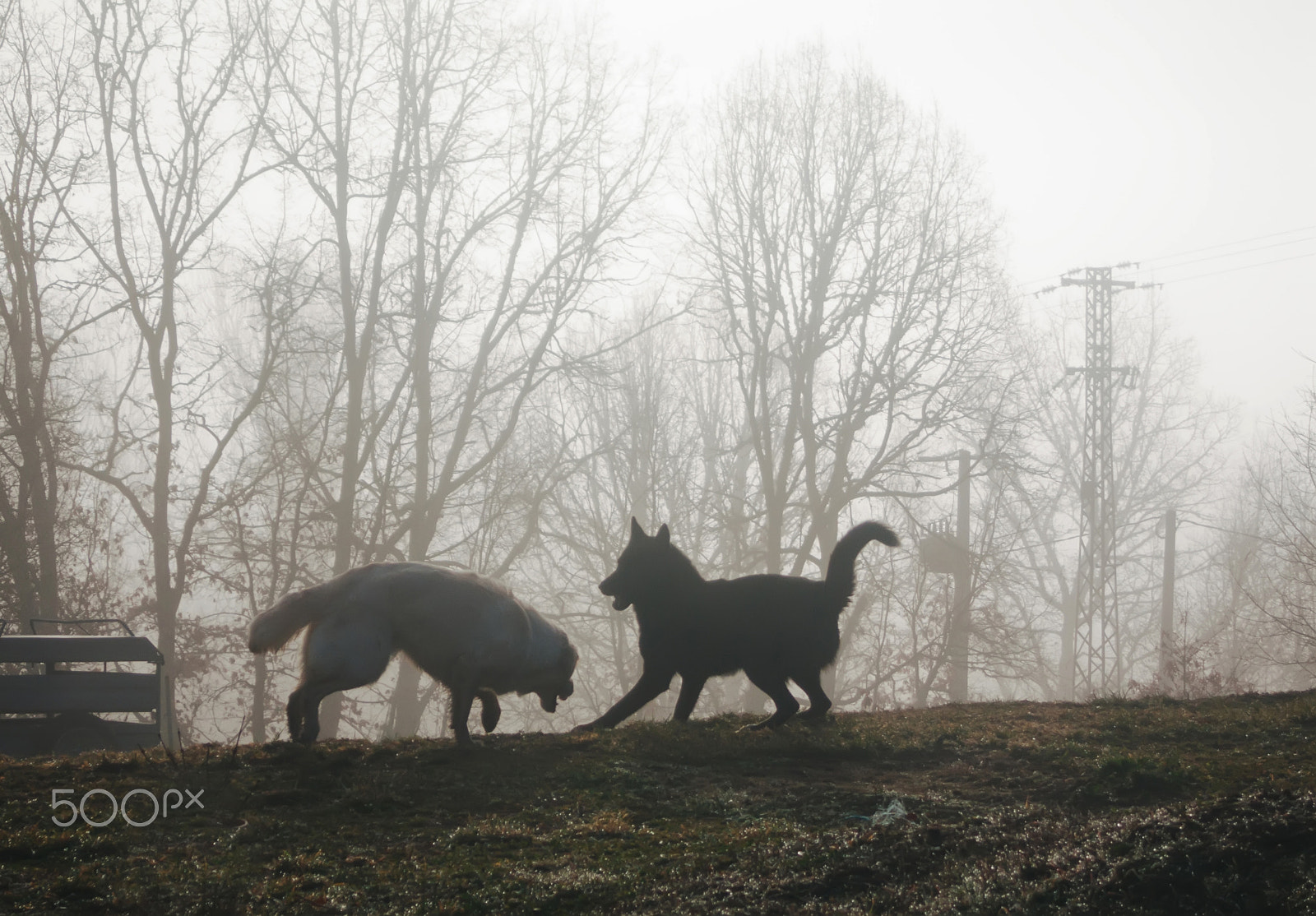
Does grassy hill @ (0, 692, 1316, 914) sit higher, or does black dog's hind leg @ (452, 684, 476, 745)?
black dog's hind leg @ (452, 684, 476, 745)

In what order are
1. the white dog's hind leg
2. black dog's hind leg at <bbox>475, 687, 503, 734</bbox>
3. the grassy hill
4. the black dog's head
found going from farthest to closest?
the black dog's head
black dog's hind leg at <bbox>475, 687, 503, 734</bbox>
the white dog's hind leg
the grassy hill

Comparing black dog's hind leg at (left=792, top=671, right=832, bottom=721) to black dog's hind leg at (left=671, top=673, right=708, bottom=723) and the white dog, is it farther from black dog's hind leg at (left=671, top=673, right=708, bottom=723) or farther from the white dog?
the white dog

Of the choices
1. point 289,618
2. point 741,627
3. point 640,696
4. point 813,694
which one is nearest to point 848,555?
point 741,627

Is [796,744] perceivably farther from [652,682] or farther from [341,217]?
[341,217]

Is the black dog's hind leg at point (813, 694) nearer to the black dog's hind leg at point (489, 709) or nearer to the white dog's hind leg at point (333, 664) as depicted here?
the black dog's hind leg at point (489, 709)

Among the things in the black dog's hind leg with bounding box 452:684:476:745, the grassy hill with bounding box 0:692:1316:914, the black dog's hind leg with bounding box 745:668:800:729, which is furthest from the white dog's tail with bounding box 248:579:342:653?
the black dog's hind leg with bounding box 745:668:800:729

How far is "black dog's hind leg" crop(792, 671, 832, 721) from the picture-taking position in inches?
335

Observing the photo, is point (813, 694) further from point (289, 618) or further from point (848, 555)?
point (289, 618)

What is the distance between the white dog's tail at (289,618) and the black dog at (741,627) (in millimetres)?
2276

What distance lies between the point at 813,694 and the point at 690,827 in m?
4.04

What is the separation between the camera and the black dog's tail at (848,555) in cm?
838

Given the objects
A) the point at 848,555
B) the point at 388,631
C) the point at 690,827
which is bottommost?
the point at 690,827

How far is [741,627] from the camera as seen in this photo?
27.6ft

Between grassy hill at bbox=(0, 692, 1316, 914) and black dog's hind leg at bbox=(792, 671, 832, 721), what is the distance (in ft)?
3.69
